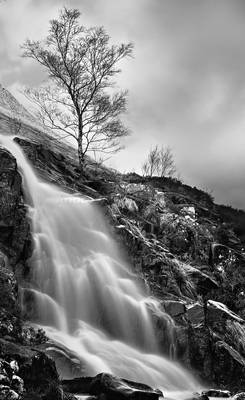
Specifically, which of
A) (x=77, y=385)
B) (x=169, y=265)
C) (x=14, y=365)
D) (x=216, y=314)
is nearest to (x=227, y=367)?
(x=216, y=314)

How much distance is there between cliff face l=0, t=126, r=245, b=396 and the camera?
1288 cm

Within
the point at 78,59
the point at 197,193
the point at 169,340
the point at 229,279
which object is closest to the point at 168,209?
the point at 229,279

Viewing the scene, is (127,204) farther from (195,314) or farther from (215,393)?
(215,393)

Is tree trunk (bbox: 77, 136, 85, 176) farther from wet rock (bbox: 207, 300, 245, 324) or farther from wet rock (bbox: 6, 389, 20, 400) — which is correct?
wet rock (bbox: 6, 389, 20, 400)

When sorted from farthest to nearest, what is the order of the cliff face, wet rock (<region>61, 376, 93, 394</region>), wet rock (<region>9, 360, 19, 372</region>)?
the cliff face
wet rock (<region>61, 376, 93, 394</region>)
wet rock (<region>9, 360, 19, 372</region>)

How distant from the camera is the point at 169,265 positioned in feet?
56.5

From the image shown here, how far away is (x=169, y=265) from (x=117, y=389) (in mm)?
8921

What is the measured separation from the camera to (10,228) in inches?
535

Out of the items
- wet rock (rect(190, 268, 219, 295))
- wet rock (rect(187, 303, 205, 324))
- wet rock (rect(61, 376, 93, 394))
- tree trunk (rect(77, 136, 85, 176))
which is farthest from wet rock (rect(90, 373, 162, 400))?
tree trunk (rect(77, 136, 85, 176))

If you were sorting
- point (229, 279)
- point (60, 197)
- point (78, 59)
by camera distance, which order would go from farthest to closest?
point (78, 59) → point (229, 279) → point (60, 197)

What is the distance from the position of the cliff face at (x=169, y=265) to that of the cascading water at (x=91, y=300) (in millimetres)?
563

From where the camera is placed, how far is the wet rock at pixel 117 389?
8.44 meters

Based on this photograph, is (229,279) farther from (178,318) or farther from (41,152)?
(41,152)

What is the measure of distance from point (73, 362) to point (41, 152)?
12710 mm
